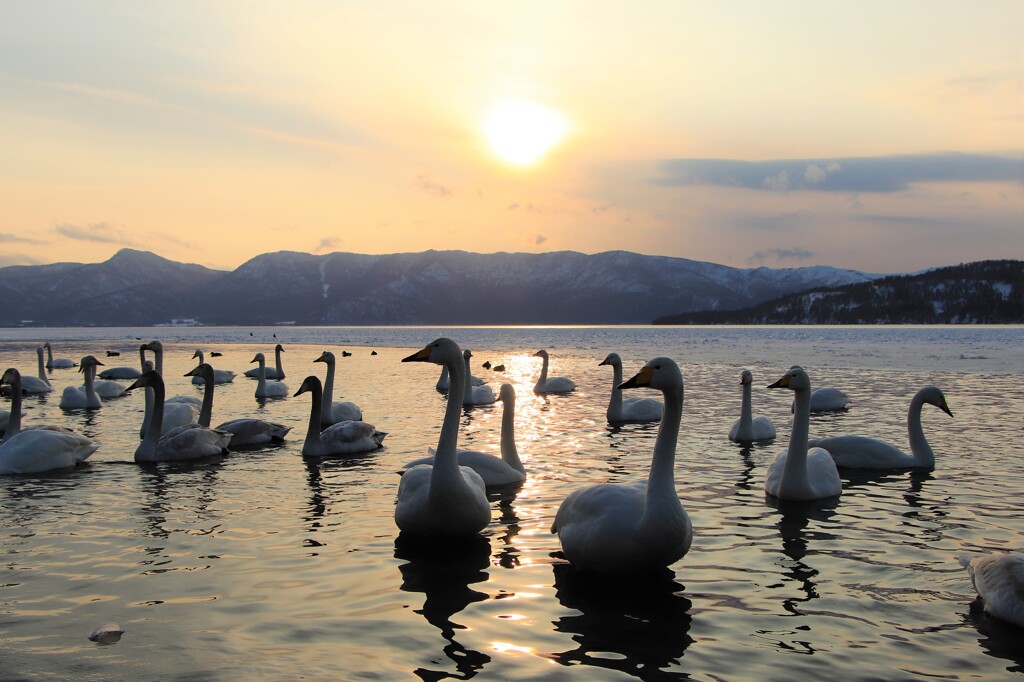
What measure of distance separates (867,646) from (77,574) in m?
6.60

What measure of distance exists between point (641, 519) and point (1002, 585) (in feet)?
8.94

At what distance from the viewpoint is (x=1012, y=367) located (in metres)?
33.9

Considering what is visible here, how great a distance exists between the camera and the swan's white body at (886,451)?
40.9 ft

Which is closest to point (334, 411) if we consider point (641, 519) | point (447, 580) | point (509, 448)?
point (509, 448)

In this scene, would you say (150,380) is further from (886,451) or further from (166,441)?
(886,451)

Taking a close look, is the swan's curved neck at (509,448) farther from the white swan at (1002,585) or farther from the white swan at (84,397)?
the white swan at (84,397)

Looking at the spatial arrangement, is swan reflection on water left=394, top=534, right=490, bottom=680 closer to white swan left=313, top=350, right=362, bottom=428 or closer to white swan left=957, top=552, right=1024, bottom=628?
white swan left=957, top=552, right=1024, bottom=628

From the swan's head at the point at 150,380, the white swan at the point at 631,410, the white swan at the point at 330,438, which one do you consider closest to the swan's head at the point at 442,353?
the white swan at the point at 330,438

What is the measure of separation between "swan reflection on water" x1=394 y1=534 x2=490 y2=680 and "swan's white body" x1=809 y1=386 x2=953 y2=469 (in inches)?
259

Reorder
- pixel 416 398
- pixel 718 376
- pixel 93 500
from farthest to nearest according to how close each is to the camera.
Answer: pixel 718 376 → pixel 416 398 → pixel 93 500

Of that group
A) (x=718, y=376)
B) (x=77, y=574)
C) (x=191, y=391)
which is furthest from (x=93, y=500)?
(x=718, y=376)

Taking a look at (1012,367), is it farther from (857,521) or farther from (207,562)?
(207,562)

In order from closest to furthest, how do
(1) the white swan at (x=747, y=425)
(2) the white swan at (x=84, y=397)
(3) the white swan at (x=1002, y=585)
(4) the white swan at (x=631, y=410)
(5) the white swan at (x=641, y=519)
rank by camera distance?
(3) the white swan at (x=1002, y=585)
(5) the white swan at (x=641, y=519)
(1) the white swan at (x=747, y=425)
(4) the white swan at (x=631, y=410)
(2) the white swan at (x=84, y=397)

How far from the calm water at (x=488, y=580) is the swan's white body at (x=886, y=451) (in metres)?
0.33
